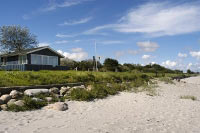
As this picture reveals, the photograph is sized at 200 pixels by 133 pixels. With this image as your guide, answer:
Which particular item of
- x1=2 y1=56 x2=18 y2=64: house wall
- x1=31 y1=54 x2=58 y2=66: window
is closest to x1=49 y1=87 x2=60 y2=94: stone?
x1=31 y1=54 x2=58 y2=66: window

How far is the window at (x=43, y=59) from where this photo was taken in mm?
26359

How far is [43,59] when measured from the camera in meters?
27.3

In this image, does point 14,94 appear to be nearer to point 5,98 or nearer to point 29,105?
point 5,98

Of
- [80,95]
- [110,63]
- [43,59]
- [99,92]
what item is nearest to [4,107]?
[80,95]

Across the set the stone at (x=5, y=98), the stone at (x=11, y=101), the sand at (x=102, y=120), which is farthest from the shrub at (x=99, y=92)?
the stone at (x=5, y=98)

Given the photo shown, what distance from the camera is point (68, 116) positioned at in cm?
658

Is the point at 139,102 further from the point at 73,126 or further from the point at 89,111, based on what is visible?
the point at 73,126

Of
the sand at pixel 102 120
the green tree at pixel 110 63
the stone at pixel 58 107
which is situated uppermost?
the green tree at pixel 110 63

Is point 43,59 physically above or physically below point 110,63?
above

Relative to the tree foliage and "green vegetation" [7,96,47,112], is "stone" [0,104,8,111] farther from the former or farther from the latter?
the tree foliage

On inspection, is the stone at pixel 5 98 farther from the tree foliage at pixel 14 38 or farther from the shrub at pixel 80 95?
the tree foliage at pixel 14 38

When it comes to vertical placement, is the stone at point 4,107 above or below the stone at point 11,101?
below

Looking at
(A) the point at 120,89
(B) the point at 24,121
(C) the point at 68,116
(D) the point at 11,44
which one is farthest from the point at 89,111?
(D) the point at 11,44

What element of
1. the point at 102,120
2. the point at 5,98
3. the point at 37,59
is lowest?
the point at 102,120
